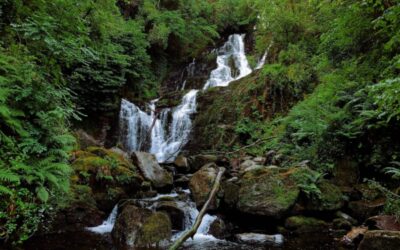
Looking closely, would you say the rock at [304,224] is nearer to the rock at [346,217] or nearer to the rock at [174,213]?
the rock at [346,217]

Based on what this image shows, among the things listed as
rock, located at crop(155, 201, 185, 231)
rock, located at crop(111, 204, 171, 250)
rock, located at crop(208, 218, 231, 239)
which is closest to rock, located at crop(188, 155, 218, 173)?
rock, located at crop(155, 201, 185, 231)

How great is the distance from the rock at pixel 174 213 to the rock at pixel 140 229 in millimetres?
648

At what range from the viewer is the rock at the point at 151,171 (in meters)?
10.3

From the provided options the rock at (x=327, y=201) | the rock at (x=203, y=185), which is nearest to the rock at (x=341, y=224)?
the rock at (x=327, y=201)

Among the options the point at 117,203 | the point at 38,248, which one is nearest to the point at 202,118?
the point at 117,203

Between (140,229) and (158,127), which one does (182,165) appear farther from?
(140,229)

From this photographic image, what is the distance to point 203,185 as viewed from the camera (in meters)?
8.78

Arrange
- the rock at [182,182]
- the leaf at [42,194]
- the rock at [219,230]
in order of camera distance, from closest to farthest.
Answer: the leaf at [42,194]
the rock at [219,230]
the rock at [182,182]

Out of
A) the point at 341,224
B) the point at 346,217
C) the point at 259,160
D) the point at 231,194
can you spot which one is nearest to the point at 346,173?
the point at 346,217

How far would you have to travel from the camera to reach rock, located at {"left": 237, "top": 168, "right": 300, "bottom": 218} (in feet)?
24.0

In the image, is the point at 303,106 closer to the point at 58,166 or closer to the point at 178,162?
the point at 178,162

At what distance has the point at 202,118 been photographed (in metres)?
15.7

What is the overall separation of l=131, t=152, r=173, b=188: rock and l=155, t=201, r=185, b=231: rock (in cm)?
221

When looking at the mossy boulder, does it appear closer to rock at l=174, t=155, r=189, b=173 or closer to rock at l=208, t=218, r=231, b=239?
rock at l=174, t=155, r=189, b=173
